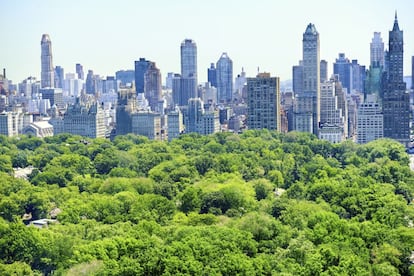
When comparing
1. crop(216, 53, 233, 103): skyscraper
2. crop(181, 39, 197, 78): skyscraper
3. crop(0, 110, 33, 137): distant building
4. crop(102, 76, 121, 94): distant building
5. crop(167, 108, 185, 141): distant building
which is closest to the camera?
crop(167, 108, 185, 141): distant building

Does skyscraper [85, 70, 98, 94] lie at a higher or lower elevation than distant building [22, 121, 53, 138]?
higher

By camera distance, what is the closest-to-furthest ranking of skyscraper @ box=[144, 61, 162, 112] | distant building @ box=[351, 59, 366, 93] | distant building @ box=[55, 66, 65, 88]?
skyscraper @ box=[144, 61, 162, 112]
distant building @ box=[351, 59, 366, 93]
distant building @ box=[55, 66, 65, 88]

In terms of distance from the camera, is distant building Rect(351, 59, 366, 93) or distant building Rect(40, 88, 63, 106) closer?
distant building Rect(40, 88, 63, 106)

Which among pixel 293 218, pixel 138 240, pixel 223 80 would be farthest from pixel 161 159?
pixel 223 80

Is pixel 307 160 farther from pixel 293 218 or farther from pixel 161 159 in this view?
pixel 293 218

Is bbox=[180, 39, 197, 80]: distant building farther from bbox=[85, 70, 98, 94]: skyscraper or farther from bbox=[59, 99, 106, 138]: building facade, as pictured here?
bbox=[59, 99, 106, 138]: building facade

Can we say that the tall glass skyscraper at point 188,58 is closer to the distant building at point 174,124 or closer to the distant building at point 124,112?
the distant building at point 124,112

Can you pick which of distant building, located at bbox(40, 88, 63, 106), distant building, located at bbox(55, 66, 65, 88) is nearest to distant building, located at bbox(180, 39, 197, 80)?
distant building, located at bbox(40, 88, 63, 106)
